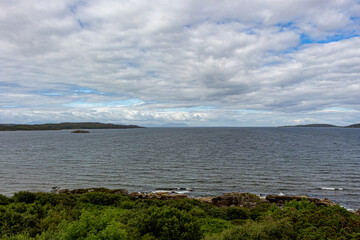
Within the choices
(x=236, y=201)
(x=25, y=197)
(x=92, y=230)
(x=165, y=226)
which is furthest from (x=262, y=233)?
(x=25, y=197)

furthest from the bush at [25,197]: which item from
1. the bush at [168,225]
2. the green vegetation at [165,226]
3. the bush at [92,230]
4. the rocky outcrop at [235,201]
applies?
the rocky outcrop at [235,201]

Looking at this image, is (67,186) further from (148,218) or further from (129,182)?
(148,218)

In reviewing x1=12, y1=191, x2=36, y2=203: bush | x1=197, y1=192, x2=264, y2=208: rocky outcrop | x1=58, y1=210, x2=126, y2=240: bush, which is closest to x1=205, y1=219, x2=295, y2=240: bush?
x1=58, y1=210, x2=126, y2=240: bush

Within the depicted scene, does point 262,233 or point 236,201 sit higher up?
point 262,233

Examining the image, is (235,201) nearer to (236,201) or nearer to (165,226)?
(236,201)

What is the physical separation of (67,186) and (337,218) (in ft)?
105

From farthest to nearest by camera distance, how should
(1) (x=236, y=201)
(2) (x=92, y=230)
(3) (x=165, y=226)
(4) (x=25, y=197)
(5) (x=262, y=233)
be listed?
1. (1) (x=236, y=201)
2. (4) (x=25, y=197)
3. (3) (x=165, y=226)
4. (5) (x=262, y=233)
5. (2) (x=92, y=230)

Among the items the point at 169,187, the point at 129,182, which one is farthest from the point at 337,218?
the point at 129,182

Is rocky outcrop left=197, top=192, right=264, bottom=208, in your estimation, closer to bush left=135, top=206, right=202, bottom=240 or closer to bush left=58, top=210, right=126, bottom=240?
bush left=135, top=206, right=202, bottom=240

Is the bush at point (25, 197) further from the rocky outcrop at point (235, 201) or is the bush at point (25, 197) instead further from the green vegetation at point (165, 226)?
the rocky outcrop at point (235, 201)

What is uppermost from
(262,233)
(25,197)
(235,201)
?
(262,233)

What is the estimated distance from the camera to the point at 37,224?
429 inches

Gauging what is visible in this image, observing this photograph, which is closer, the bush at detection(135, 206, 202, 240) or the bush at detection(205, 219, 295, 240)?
the bush at detection(205, 219, 295, 240)

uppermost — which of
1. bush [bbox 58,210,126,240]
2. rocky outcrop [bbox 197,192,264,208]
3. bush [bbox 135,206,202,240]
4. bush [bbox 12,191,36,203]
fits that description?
bush [bbox 58,210,126,240]
